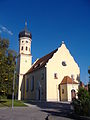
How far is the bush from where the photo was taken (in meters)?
14.2

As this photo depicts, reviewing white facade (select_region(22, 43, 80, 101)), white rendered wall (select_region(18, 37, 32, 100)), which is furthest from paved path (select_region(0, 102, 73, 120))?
white rendered wall (select_region(18, 37, 32, 100))

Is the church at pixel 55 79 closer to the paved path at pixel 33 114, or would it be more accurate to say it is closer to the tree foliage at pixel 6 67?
the tree foliage at pixel 6 67

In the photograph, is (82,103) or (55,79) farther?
(55,79)

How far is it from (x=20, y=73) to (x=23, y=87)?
4.59 meters

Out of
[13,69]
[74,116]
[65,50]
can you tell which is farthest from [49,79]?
[74,116]

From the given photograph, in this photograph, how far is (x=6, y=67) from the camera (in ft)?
104

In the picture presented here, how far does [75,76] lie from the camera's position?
47.3m

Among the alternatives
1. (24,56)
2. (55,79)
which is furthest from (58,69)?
(24,56)

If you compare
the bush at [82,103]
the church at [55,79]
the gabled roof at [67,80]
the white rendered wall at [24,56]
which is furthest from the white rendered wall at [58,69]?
the bush at [82,103]

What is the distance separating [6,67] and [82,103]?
1963 cm

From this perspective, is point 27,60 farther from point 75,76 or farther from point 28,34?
point 75,76

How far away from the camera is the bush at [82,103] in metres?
14.2

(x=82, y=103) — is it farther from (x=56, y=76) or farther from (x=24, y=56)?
(x=24, y=56)

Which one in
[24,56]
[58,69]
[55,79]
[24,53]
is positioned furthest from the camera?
[24,53]
